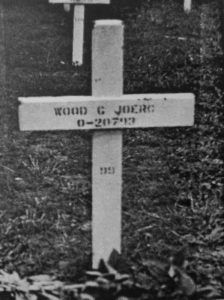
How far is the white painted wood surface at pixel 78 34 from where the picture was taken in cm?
749

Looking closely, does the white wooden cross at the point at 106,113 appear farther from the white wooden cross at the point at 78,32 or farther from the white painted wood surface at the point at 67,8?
the white painted wood surface at the point at 67,8

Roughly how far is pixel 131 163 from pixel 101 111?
6.42 ft

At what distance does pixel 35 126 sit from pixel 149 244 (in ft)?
3.68

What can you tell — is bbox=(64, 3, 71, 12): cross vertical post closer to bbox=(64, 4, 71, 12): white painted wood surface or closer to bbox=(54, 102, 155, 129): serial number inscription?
bbox=(64, 4, 71, 12): white painted wood surface

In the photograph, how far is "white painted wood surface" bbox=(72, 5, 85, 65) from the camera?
24.6 ft

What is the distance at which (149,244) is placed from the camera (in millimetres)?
4254

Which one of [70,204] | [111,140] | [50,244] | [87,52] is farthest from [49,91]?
[111,140]

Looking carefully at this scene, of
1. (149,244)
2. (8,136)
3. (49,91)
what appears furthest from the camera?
(49,91)

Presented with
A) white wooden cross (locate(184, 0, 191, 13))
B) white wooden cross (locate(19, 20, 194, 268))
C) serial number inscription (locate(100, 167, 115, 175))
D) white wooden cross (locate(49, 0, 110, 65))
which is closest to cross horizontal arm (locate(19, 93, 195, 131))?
white wooden cross (locate(19, 20, 194, 268))

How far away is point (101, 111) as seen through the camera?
3564mm

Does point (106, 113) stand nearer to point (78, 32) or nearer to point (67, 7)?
point (78, 32)

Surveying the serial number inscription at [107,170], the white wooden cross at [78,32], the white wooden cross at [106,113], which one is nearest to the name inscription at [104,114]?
the white wooden cross at [106,113]

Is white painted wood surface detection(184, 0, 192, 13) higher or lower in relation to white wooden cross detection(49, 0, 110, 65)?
higher

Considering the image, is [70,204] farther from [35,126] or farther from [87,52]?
[87,52]
